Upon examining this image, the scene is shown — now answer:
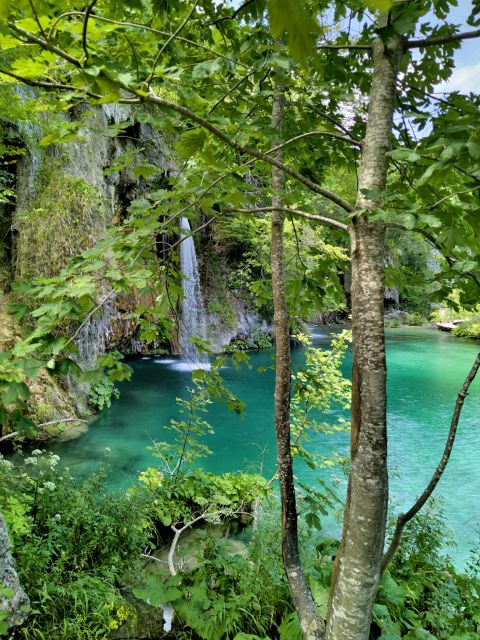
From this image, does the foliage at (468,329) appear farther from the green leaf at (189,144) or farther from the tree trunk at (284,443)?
the green leaf at (189,144)

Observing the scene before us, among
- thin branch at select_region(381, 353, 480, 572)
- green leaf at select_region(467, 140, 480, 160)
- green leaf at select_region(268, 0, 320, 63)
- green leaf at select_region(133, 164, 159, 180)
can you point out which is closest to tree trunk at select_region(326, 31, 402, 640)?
thin branch at select_region(381, 353, 480, 572)

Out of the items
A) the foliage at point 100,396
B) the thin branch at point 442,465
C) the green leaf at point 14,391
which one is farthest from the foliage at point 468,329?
the green leaf at point 14,391

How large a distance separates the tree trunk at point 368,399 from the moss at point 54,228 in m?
5.95

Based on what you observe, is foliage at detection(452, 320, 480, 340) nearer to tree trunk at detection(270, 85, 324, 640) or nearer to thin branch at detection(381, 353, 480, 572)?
tree trunk at detection(270, 85, 324, 640)

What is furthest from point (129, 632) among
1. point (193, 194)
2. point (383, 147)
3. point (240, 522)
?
point (383, 147)

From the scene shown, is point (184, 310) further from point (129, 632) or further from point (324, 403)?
point (129, 632)

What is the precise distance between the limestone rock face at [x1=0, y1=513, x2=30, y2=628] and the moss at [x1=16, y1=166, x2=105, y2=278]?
485cm

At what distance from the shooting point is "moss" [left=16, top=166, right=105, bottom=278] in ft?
20.9

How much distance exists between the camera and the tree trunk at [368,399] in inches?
49.9

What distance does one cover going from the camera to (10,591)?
2.12 m

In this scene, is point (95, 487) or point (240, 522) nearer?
point (95, 487)

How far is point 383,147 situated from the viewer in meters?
1.33

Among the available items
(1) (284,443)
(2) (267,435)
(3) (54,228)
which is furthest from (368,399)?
(2) (267,435)

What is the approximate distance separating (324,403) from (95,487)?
2493 millimetres
